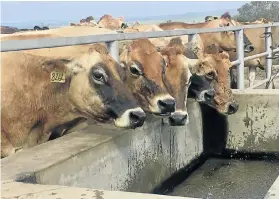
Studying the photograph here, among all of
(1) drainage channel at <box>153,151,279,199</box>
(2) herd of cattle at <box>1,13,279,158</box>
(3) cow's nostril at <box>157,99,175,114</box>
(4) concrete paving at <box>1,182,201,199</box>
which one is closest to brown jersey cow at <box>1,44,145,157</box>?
(2) herd of cattle at <box>1,13,279,158</box>

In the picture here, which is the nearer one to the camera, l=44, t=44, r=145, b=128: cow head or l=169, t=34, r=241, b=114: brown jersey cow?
l=44, t=44, r=145, b=128: cow head

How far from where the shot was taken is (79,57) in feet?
14.6

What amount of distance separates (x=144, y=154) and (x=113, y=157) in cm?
74

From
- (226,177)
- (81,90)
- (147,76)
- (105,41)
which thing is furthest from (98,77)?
(226,177)

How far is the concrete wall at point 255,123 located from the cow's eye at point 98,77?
251 centimetres

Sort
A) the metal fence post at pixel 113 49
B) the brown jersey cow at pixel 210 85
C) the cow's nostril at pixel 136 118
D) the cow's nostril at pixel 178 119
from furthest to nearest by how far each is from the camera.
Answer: the brown jersey cow at pixel 210 85
the cow's nostril at pixel 178 119
the metal fence post at pixel 113 49
the cow's nostril at pixel 136 118

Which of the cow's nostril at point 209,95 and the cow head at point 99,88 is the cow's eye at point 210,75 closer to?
the cow's nostril at point 209,95

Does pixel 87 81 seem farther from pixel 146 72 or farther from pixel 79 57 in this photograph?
pixel 146 72

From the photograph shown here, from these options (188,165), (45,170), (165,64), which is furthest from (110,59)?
(188,165)

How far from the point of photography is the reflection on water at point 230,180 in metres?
5.09

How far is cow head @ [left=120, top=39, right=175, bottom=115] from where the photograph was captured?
15.3ft

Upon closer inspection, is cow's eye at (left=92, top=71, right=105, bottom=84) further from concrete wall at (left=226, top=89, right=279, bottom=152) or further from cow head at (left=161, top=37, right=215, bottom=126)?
concrete wall at (left=226, top=89, right=279, bottom=152)

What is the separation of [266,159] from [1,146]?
332cm

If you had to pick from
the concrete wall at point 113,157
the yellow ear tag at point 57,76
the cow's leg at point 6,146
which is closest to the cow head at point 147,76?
the concrete wall at point 113,157
